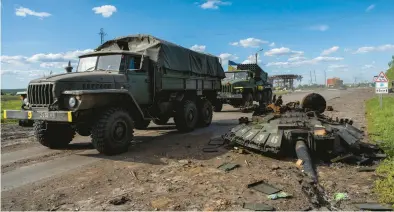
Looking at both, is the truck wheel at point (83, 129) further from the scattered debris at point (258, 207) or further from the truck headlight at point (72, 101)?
the scattered debris at point (258, 207)

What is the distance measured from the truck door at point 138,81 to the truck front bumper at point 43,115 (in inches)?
84.9

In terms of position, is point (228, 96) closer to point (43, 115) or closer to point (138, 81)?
point (138, 81)

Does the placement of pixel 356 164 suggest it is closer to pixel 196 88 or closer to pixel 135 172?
pixel 135 172

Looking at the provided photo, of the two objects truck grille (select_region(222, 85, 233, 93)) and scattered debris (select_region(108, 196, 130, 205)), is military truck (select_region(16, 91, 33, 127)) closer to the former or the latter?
scattered debris (select_region(108, 196, 130, 205))

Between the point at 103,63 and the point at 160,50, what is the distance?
1.74 m

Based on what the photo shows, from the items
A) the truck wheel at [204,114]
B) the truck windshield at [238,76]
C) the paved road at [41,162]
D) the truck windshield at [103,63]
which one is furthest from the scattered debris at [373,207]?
the truck windshield at [238,76]

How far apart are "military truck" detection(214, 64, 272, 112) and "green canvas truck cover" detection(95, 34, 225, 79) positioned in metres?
5.88

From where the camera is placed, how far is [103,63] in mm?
8258

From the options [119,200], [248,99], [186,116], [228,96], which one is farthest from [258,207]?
[248,99]

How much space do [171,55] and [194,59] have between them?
5.36 ft

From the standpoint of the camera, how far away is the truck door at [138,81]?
8312mm

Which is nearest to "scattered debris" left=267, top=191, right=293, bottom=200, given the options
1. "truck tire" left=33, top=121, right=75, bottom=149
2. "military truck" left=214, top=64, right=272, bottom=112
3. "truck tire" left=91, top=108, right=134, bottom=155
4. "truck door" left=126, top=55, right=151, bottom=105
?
"truck tire" left=91, top=108, right=134, bottom=155

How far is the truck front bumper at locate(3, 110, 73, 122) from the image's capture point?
6332mm

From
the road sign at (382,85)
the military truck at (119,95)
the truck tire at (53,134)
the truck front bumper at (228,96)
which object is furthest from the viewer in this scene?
the truck front bumper at (228,96)
